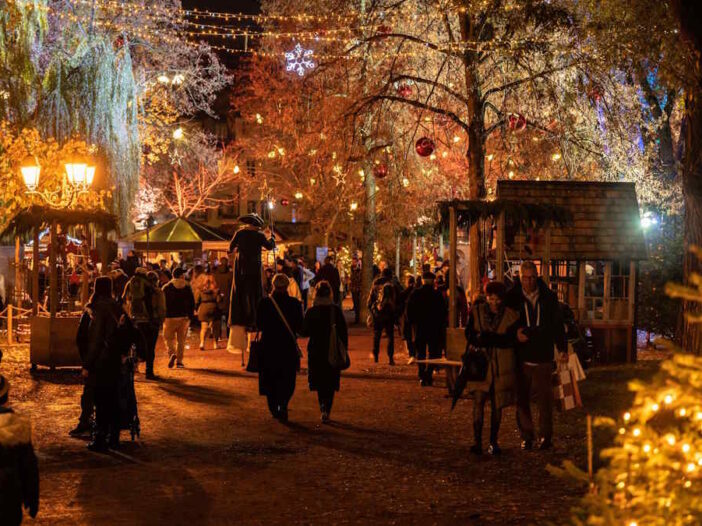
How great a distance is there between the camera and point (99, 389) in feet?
34.4

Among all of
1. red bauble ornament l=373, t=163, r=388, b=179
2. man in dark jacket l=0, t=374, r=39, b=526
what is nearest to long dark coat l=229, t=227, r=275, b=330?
red bauble ornament l=373, t=163, r=388, b=179

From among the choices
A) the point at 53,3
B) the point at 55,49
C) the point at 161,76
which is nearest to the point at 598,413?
the point at 55,49

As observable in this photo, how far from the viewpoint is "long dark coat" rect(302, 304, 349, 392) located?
40.8 feet

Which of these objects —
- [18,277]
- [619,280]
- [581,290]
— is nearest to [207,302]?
[18,277]

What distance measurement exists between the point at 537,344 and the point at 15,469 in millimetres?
6326

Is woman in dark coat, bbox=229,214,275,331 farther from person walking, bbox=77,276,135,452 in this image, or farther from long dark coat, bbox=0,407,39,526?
long dark coat, bbox=0,407,39,526

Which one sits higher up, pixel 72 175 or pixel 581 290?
pixel 72 175

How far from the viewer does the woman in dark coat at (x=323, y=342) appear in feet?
40.8

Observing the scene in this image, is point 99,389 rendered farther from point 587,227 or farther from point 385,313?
point 587,227

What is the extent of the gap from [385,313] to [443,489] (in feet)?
33.8

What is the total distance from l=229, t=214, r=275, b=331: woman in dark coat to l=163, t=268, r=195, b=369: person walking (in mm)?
2332

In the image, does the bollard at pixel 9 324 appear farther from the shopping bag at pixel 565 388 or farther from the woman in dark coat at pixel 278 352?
the shopping bag at pixel 565 388

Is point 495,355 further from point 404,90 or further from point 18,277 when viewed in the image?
point 18,277

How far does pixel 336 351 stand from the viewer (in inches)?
492
